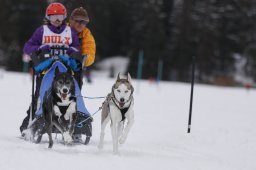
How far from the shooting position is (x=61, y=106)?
7.17 metres

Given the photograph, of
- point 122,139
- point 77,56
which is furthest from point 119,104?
point 77,56

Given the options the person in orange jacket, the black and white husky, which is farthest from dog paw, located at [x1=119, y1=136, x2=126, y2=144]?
the person in orange jacket

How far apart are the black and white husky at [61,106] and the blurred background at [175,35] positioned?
3755cm

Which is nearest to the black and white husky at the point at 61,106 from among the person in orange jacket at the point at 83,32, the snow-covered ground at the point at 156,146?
the snow-covered ground at the point at 156,146

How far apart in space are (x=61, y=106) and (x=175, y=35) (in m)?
42.3

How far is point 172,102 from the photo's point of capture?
61.2ft

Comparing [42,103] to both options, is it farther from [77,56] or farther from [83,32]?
[83,32]

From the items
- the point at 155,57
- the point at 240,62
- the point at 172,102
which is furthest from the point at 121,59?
the point at 172,102

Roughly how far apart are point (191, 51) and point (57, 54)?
133 ft

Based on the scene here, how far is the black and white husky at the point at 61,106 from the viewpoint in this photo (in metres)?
7.10

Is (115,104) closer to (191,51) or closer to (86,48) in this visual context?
(86,48)

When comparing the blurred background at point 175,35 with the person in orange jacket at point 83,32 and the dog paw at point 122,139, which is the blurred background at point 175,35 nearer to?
the person in orange jacket at point 83,32

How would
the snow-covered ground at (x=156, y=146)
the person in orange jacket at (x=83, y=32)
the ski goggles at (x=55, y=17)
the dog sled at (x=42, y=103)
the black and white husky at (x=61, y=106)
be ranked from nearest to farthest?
1. the snow-covered ground at (x=156, y=146)
2. the black and white husky at (x=61, y=106)
3. the dog sled at (x=42, y=103)
4. the ski goggles at (x=55, y=17)
5. the person in orange jacket at (x=83, y=32)

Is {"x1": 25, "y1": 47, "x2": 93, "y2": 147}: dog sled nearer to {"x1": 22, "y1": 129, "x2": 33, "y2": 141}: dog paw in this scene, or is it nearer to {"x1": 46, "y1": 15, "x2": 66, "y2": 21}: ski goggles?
{"x1": 22, "y1": 129, "x2": 33, "y2": 141}: dog paw
